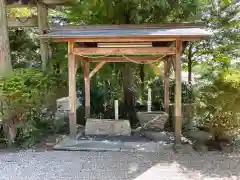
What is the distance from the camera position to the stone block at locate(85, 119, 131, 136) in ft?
21.6

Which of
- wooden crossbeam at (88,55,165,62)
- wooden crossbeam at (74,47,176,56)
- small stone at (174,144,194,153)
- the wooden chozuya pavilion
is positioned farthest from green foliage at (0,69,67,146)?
small stone at (174,144,194,153)

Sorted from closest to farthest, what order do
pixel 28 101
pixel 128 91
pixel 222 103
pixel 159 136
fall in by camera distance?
pixel 222 103 → pixel 28 101 → pixel 159 136 → pixel 128 91

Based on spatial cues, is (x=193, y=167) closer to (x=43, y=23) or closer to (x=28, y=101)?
(x=28, y=101)

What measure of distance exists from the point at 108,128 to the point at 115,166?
224cm

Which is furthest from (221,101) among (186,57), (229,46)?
(186,57)

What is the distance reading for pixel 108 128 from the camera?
21.6 ft

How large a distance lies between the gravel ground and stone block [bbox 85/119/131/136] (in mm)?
1436

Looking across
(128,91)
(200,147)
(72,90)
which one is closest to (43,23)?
(72,90)

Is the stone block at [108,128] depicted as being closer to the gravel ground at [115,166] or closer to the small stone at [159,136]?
the small stone at [159,136]

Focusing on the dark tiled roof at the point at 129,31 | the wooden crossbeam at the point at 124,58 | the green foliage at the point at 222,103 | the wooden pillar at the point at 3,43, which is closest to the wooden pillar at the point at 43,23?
the dark tiled roof at the point at 129,31

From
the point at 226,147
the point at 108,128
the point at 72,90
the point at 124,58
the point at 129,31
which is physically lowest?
the point at 226,147

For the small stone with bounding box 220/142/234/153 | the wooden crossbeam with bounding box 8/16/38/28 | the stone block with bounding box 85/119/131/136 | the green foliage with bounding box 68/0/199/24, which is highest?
the green foliage with bounding box 68/0/199/24

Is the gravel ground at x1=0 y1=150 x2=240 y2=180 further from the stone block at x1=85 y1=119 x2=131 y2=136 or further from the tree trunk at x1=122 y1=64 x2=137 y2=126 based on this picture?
the tree trunk at x1=122 y1=64 x2=137 y2=126

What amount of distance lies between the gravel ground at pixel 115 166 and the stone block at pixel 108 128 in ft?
4.71
